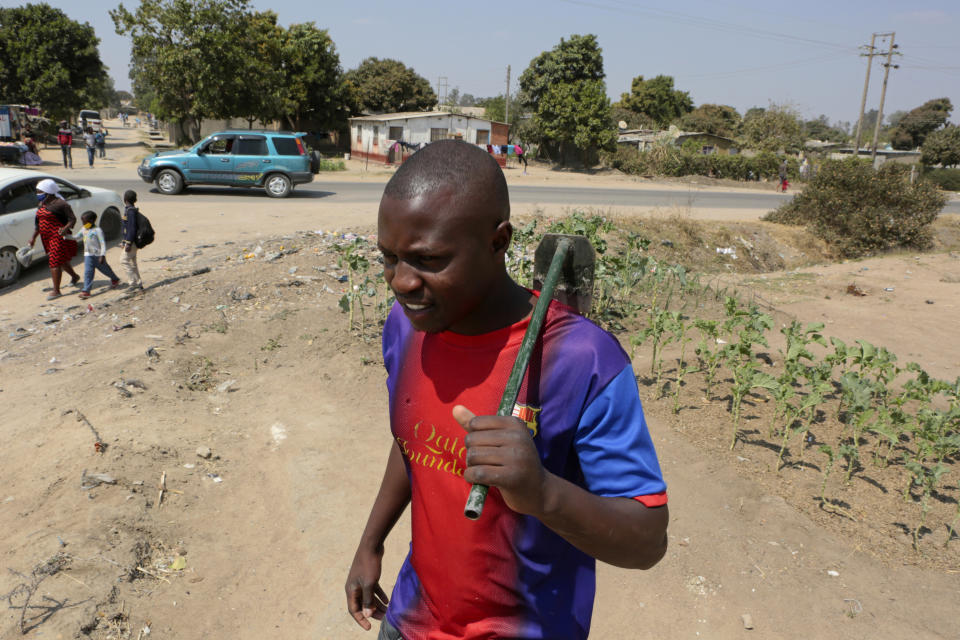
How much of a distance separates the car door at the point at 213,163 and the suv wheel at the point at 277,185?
903 mm

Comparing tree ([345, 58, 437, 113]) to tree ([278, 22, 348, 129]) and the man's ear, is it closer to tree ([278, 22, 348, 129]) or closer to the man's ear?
tree ([278, 22, 348, 129])

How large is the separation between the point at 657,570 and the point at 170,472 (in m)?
3.11

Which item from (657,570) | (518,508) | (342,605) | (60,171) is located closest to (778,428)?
(657,570)

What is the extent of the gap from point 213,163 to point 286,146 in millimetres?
1784

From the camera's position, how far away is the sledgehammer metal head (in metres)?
1.37

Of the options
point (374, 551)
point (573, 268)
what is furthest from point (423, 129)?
point (573, 268)

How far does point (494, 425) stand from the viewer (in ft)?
3.45

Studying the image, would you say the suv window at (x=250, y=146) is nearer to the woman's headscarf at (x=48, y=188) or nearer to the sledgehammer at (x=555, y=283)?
the woman's headscarf at (x=48, y=188)

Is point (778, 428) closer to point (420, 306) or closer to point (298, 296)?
point (420, 306)

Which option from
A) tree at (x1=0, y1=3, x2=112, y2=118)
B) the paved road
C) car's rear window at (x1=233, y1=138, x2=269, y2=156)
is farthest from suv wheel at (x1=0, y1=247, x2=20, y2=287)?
tree at (x1=0, y1=3, x2=112, y2=118)

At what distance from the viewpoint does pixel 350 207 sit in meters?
16.0

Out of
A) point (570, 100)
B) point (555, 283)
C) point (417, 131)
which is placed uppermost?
point (570, 100)

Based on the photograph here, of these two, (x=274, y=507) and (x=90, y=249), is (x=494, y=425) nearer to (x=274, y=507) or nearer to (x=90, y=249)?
(x=274, y=507)

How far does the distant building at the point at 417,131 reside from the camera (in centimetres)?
3059
